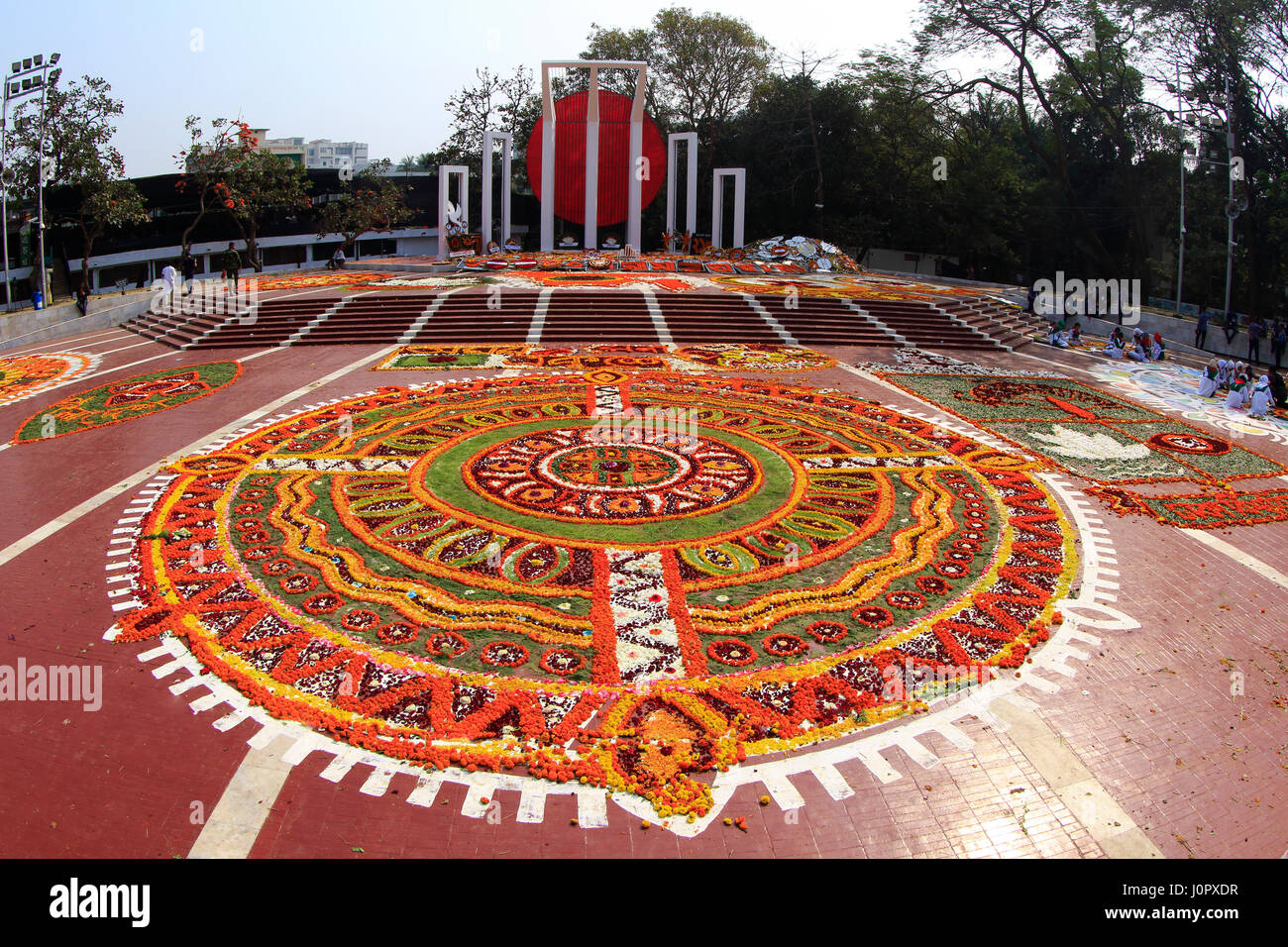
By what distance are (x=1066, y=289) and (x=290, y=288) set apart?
2660 cm

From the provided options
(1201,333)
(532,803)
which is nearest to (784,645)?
(532,803)

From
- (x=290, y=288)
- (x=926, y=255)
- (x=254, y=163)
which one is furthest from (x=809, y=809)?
(x=926, y=255)

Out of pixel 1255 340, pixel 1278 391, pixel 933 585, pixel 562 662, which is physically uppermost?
pixel 1255 340

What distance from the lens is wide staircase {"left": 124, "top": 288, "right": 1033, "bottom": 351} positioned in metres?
20.1

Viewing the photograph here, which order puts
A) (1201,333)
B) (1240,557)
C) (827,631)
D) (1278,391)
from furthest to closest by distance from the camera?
(1201,333) → (1278,391) → (1240,557) → (827,631)

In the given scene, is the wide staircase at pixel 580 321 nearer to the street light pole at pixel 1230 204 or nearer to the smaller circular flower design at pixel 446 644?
the street light pole at pixel 1230 204

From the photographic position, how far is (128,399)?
14711mm

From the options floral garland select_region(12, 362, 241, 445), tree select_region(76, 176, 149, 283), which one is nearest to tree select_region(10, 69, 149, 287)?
tree select_region(76, 176, 149, 283)

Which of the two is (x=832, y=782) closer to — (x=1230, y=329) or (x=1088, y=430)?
(x=1088, y=430)

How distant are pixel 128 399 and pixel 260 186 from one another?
21.5 meters

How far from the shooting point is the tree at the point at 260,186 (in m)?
31.9

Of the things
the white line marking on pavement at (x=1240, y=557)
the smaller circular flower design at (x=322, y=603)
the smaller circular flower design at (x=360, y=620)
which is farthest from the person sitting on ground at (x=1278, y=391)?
the smaller circular flower design at (x=322, y=603)

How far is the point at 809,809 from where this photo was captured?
5016 millimetres

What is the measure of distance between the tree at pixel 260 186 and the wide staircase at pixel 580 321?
10.8 m
